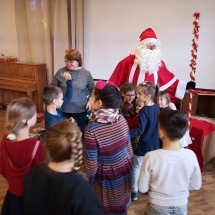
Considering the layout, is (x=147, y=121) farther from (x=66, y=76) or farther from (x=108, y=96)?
(x=66, y=76)

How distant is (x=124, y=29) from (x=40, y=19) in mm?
1870

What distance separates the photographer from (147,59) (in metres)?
2.44

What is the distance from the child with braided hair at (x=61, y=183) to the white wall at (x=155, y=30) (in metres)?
2.54

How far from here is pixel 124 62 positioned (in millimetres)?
2609

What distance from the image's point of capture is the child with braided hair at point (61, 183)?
819 millimetres

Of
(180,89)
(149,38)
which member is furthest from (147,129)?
(149,38)

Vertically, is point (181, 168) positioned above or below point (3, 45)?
below

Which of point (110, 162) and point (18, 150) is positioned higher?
point (18, 150)

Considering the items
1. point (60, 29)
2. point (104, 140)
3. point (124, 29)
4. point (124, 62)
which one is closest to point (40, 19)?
point (60, 29)

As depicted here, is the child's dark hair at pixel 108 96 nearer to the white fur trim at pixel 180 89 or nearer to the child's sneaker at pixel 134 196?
the child's sneaker at pixel 134 196

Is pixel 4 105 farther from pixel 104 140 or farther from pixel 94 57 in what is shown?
pixel 104 140

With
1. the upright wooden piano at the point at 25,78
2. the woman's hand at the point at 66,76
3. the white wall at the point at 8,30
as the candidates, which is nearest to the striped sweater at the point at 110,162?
the woman's hand at the point at 66,76

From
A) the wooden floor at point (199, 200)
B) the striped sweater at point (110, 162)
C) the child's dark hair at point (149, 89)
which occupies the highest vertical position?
the child's dark hair at point (149, 89)

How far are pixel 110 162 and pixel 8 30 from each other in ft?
15.2
